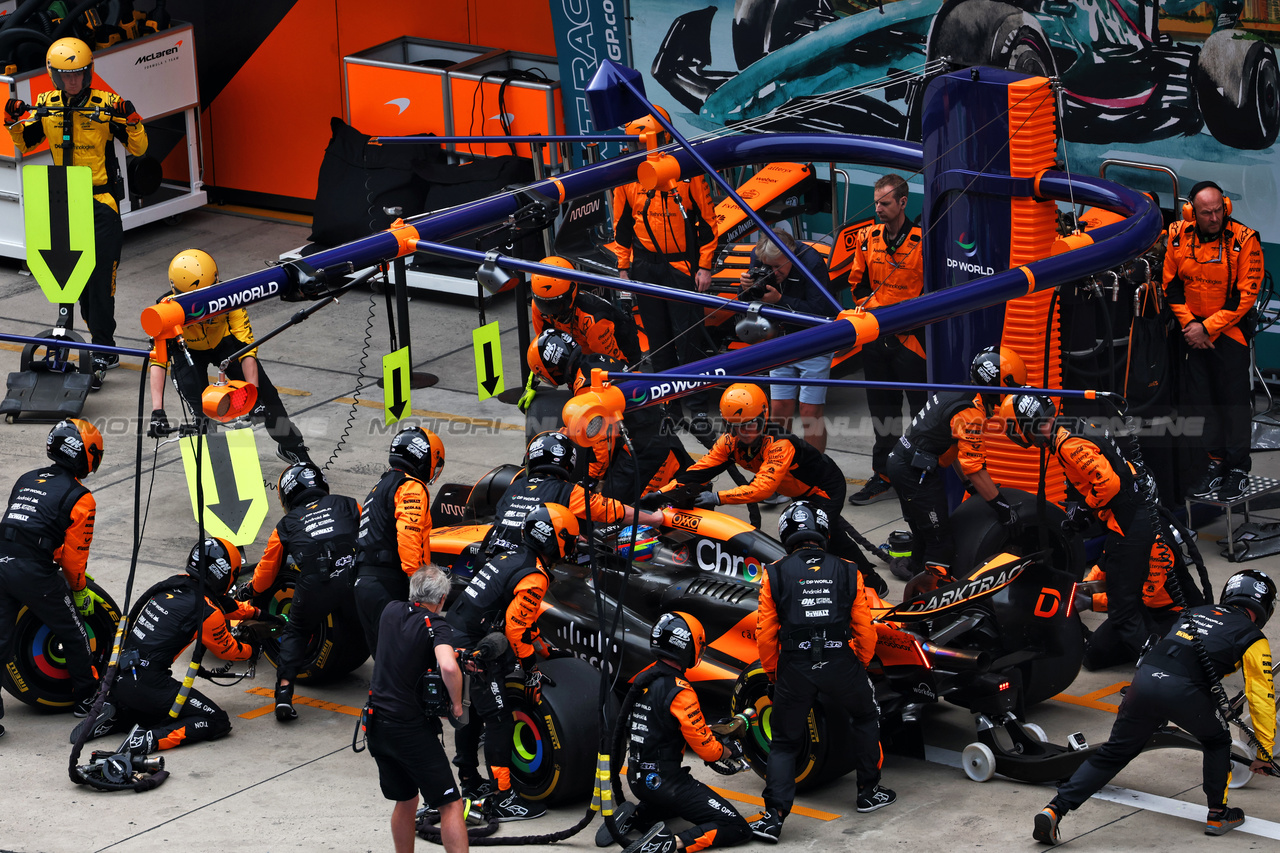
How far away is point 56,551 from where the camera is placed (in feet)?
34.0

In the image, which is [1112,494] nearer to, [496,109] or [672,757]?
[672,757]

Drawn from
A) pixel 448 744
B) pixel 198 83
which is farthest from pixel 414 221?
pixel 198 83

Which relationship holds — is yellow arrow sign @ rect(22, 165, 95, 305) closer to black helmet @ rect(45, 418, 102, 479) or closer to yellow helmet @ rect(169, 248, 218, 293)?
yellow helmet @ rect(169, 248, 218, 293)

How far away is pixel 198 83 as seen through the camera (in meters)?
20.7

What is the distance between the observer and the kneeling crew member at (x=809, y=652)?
895 centimetres

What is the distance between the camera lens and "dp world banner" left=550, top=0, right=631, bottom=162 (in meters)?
17.2

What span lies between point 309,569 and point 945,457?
165 inches

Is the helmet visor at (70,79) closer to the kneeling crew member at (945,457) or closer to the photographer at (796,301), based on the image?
the photographer at (796,301)

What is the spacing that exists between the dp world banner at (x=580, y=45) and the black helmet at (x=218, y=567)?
786 centimetres

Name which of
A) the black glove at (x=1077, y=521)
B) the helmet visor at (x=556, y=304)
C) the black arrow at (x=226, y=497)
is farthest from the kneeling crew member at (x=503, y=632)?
the helmet visor at (x=556, y=304)

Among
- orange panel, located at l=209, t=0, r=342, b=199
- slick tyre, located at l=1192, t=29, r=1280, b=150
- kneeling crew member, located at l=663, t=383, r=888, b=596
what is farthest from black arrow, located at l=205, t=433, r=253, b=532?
orange panel, located at l=209, t=0, r=342, b=199

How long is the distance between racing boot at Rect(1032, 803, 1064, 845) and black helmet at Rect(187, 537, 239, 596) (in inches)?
192

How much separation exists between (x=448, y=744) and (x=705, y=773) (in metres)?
1.56

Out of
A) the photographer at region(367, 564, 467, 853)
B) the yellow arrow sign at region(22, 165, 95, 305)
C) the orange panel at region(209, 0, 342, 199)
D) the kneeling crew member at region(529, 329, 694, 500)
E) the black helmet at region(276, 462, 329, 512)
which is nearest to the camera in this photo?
the photographer at region(367, 564, 467, 853)
